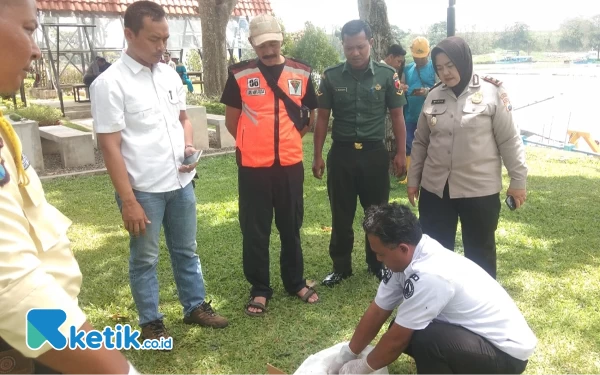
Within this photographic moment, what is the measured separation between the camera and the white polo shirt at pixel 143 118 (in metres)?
2.57

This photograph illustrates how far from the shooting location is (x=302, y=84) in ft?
11.0

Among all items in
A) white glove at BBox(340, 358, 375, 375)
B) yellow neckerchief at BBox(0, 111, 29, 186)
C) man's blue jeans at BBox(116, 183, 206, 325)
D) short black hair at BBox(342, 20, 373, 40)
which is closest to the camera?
yellow neckerchief at BBox(0, 111, 29, 186)

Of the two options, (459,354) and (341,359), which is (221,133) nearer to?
(341,359)

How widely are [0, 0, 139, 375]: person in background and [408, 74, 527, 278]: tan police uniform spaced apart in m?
2.45

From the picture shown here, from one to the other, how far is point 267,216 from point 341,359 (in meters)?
1.14

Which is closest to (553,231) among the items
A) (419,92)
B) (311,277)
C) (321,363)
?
(419,92)

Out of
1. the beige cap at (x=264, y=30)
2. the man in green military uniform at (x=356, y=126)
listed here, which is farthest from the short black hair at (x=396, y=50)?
the beige cap at (x=264, y=30)

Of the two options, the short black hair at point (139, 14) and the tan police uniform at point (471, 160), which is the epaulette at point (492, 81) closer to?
the tan police uniform at point (471, 160)

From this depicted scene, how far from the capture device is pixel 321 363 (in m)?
2.66

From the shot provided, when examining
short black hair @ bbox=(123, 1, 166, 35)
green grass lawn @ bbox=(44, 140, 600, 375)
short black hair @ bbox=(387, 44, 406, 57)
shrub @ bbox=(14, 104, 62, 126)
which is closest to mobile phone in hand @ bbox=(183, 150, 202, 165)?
short black hair @ bbox=(123, 1, 166, 35)

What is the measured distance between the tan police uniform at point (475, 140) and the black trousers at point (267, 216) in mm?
925

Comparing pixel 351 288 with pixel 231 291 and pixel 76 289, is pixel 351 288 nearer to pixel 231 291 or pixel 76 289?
pixel 231 291

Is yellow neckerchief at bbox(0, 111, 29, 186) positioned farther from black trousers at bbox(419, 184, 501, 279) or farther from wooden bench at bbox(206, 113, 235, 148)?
wooden bench at bbox(206, 113, 235, 148)

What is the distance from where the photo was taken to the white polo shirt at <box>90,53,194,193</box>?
2568mm
